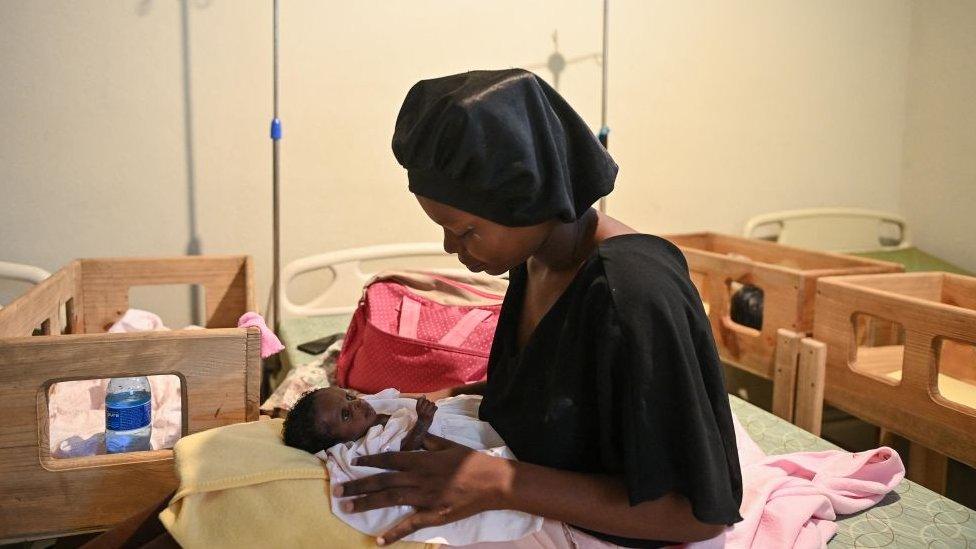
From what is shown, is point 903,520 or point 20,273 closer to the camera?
point 903,520

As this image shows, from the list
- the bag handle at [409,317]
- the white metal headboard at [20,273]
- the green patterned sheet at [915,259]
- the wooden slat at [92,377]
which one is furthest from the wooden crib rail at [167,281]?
the green patterned sheet at [915,259]

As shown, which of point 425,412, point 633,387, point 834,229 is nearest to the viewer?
point 633,387

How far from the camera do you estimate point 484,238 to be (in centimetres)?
110

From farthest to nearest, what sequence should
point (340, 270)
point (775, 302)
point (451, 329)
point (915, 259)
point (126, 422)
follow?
point (915, 259)
point (340, 270)
point (775, 302)
point (451, 329)
point (126, 422)

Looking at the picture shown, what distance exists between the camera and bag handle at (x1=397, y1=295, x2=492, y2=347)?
1.93m

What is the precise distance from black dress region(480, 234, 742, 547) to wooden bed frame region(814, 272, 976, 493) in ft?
3.34

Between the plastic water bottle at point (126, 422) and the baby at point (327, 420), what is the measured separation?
369mm

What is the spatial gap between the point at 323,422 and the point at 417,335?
0.69 m

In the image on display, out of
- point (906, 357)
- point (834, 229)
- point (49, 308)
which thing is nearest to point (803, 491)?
point (906, 357)

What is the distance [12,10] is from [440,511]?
2179 mm

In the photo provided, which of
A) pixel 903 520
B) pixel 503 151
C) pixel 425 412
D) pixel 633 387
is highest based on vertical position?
pixel 503 151

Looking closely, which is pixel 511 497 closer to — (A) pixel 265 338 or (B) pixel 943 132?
(A) pixel 265 338

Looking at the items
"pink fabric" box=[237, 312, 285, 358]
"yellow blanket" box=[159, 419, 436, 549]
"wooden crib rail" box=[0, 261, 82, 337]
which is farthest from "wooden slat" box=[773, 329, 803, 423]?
"wooden crib rail" box=[0, 261, 82, 337]

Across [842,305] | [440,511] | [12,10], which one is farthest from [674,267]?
[12,10]
